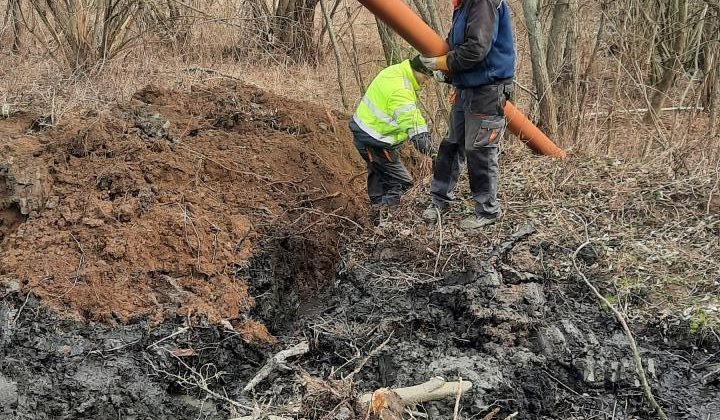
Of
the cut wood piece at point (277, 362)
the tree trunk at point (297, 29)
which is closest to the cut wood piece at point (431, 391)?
the cut wood piece at point (277, 362)

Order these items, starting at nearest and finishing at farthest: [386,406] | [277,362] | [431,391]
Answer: [386,406]
[431,391]
[277,362]

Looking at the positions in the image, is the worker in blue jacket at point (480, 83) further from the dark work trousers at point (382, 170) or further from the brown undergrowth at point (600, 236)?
the dark work trousers at point (382, 170)

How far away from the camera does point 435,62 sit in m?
4.62

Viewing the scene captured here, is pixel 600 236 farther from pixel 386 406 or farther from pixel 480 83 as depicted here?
pixel 386 406

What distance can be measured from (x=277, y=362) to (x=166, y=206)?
1609 millimetres

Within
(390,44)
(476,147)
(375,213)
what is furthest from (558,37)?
(375,213)

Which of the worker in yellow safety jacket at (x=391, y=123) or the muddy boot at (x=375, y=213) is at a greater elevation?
the worker in yellow safety jacket at (x=391, y=123)

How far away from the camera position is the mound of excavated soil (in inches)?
174

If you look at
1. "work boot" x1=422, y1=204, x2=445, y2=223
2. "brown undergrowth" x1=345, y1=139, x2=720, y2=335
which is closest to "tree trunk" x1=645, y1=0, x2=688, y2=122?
"brown undergrowth" x1=345, y1=139, x2=720, y2=335

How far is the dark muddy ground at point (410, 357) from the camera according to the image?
11.8ft

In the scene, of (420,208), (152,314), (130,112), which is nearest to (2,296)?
(152,314)

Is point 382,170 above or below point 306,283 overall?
above

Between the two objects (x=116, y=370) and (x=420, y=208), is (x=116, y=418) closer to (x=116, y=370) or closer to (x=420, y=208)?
(x=116, y=370)

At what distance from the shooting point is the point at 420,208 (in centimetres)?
539
